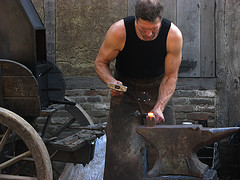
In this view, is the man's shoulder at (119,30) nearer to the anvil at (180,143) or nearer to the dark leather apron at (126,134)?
the dark leather apron at (126,134)

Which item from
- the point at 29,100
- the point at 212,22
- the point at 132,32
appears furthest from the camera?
the point at 212,22

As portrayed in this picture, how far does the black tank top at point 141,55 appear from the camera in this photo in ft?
12.3

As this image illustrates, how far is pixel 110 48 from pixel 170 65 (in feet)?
1.91

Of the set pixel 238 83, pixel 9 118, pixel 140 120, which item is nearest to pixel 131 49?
pixel 140 120

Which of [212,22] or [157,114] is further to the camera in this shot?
[212,22]

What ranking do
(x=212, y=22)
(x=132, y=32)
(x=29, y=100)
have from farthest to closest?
(x=212, y=22)
(x=29, y=100)
(x=132, y=32)

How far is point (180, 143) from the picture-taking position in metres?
3.04

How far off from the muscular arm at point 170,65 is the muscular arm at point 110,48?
44 cm

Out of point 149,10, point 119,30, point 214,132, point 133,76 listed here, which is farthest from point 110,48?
point 214,132

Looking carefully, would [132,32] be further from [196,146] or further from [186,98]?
[186,98]

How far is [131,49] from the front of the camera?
379cm

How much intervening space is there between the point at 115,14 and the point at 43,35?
145 cm

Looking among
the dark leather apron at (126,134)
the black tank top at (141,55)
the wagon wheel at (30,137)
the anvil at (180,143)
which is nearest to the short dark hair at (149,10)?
the black tank top at (141,55)

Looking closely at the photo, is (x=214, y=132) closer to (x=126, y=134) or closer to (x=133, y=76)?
(x=126, y=134)
